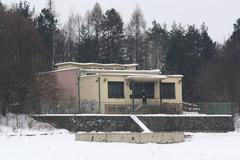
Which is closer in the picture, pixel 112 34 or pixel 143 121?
pixel 143 121

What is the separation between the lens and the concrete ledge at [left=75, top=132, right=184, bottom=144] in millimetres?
35781

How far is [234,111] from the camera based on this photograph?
5266cm

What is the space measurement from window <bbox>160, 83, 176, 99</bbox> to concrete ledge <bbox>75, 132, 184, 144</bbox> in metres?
17.1

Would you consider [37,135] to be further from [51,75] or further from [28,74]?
[51,75]

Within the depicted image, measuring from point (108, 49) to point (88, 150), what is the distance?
48054 millimetres

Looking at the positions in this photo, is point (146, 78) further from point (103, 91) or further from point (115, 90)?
point (103, 91)

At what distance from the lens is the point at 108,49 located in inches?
3012

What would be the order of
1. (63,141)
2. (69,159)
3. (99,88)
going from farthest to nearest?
(99,88) → (63,141) → (69,159)

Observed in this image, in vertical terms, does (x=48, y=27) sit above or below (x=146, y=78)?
above

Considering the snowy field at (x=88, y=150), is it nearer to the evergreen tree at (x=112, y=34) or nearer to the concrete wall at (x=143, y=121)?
the concrete wall at (x=143, y=121)

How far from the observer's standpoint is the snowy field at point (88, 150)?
86.2 feet

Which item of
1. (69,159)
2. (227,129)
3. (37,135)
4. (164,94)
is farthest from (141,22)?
(69,159)

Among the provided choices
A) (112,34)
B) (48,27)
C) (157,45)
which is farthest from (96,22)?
(157,45)

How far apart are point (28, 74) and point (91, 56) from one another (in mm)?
27582
